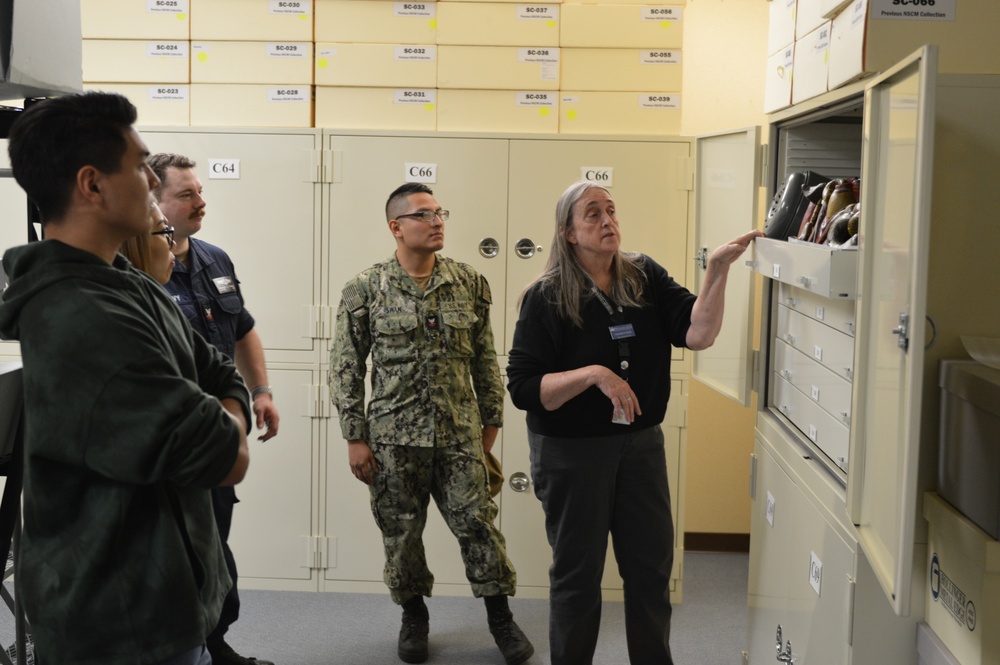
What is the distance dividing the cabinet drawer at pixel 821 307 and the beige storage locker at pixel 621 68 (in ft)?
4.29

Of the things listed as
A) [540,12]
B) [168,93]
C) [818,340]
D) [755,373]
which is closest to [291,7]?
[168,93]

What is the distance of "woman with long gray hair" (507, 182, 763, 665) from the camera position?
2605mm

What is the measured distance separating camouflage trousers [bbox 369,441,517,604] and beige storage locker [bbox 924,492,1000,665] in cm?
165

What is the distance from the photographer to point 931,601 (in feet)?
5.87

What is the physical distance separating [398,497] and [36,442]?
1.90m

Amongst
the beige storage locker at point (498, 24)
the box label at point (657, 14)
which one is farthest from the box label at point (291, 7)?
the box label at point (657, 14)

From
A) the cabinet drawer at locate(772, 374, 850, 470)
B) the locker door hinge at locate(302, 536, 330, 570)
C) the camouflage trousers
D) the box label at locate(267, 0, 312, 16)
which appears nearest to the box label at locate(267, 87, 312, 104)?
the box label at locate(267, 0, 312, 16)

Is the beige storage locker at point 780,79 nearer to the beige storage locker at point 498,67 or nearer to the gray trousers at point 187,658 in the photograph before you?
the beige storage locker at point 498,67

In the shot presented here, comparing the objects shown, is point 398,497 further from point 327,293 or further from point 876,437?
point 876,437

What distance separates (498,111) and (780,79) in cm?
145

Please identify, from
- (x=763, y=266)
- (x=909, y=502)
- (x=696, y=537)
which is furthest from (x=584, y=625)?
(x=696, y=537)

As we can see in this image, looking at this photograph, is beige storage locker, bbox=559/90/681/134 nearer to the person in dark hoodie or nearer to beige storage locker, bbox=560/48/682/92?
beige storage locker, bbox=560/48/682/92

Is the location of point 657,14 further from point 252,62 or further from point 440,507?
point 440,507

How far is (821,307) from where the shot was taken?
226 cm
